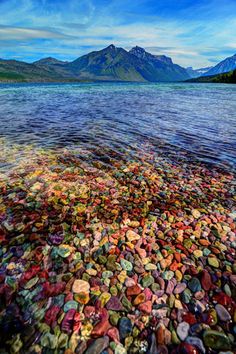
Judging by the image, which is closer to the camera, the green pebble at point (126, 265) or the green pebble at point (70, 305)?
the green pebble at point (70, 305)

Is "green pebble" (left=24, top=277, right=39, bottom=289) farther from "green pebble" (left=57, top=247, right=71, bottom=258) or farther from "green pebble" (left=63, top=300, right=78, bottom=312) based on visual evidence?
"green pebble" (left=63, top=300, right=78, bottom=312)

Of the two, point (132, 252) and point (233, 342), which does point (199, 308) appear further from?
point (132, 252)

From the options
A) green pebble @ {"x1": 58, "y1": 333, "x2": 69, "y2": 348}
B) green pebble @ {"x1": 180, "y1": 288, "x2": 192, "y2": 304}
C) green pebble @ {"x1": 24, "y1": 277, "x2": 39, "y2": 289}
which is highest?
green pebble @ {"x1": 58, "y1": 333, "x2": 69, "y2": 348}

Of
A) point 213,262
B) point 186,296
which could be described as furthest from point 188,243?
point 186,296

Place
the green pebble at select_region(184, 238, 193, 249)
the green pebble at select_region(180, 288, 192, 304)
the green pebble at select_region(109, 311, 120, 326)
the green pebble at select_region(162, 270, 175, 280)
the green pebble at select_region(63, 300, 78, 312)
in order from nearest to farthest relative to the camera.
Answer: the green pebble at select_region(109, 311, 120, 326) < the green pebble at select_region(63, 300, 78, 312) < the green pebble at select_region(180, 288, 192, 304) < the green pebble at select_region(162, 270, 175, 280) < the green pebble at select_region(184, 238, 193, 249)

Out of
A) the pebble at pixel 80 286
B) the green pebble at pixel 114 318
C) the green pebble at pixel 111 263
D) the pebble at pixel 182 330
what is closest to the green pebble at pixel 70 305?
the pebble at pixel 80 286

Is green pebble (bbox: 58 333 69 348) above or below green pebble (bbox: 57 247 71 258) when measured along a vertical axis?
above

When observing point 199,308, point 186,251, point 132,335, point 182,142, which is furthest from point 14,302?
point 182,142

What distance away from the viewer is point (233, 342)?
3.94 metres

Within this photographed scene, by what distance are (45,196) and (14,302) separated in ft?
14.4

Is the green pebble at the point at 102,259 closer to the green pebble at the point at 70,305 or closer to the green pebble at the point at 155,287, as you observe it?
the green pebble at the point at 70,305

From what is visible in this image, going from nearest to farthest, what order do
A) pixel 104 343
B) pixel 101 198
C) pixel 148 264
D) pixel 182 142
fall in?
pixel 104 343 → pixel 148 264 → pixel 101 198 → pixel 182 142

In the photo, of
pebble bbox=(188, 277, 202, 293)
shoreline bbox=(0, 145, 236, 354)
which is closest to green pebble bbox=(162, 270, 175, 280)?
shoreline bbox=(0, 145, 236, 354)

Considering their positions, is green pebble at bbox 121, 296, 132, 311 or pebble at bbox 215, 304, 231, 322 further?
green pebble at bbox 121, 296, 132, 311
